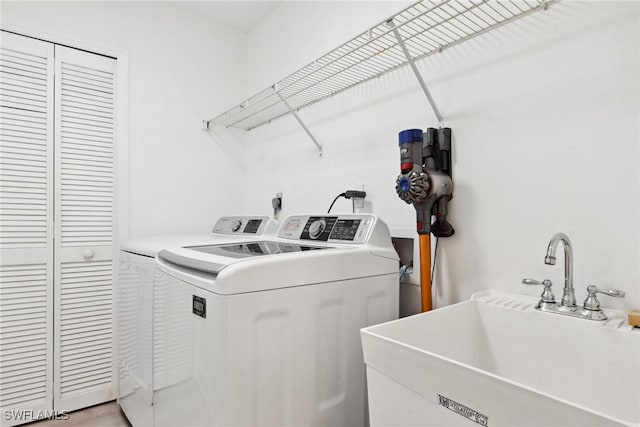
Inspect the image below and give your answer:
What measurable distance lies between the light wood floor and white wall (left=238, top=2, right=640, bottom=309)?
6.24 feet

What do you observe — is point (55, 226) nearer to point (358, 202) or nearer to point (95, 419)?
point (95, 419)

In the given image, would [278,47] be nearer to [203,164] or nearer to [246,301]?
[203,164]

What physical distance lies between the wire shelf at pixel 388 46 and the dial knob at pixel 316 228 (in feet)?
2.28

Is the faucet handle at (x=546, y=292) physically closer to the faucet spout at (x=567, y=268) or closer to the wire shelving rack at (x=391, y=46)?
the faucet spout at (x=567, y=268)

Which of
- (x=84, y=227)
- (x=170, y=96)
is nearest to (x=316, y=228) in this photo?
(x=84, y=227)

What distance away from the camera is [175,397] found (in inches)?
52.3

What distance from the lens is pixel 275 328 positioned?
1131mm

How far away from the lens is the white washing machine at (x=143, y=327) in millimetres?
1467

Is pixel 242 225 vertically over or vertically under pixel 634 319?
over

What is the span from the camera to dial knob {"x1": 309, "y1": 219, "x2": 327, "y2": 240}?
5.44ft

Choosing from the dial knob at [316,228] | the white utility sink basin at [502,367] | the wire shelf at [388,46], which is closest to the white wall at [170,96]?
the wire shelf at [388,46]

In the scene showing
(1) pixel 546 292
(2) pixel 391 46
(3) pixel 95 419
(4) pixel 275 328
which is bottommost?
(3) pixel 95 419

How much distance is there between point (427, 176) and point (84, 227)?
2.06 m

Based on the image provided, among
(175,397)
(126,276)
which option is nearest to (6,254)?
(126,276)
